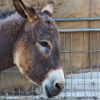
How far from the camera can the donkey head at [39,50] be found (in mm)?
3643

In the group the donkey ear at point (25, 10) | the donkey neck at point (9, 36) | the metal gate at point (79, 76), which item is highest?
the donkey ear at point (25, 10)

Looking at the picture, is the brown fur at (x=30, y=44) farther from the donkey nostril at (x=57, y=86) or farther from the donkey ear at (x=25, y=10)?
the donkey nostril at (x=57, y=86)

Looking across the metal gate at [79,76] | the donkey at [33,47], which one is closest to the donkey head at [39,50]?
the donkey at [33,47]

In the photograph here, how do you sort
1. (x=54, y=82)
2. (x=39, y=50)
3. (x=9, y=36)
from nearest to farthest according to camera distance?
(x=54, y=82) < (x=39, y=50) < (x=9, y=36)

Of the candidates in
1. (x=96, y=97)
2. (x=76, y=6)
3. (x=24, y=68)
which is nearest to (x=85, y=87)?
(x=96, y=97)

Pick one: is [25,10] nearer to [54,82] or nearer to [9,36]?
[9,36]

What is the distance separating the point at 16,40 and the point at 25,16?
267 mm

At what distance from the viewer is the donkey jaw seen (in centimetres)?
357

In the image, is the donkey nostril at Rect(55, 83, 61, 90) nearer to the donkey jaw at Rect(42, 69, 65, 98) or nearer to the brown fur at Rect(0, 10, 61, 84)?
the donkey jaw at Rect(42, 69, 65, 98)

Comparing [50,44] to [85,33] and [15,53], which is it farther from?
[85,33]

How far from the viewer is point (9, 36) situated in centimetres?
380

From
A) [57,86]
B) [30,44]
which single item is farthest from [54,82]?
[30,44]

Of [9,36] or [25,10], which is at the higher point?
[25,10]

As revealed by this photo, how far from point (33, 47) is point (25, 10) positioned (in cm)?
38
